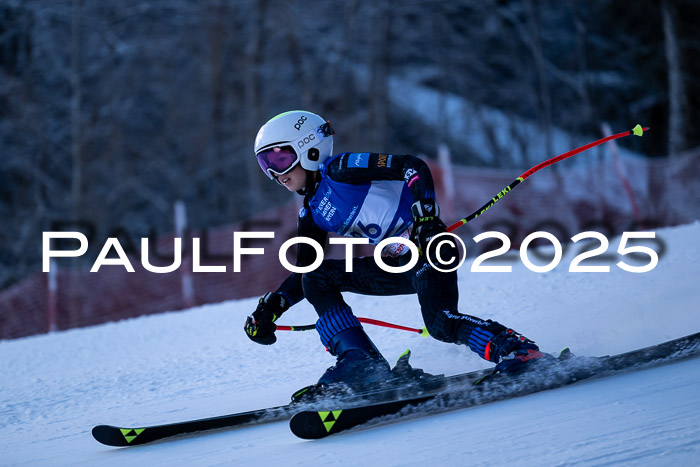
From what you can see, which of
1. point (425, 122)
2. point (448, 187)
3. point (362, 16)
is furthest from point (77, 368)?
point (425, 122)

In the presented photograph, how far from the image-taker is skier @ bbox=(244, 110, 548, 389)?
3.03m

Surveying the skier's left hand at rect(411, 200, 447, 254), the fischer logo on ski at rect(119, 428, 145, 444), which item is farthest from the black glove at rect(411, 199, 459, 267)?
the fischer logo on ski at rect(119, 428, 145, 444)

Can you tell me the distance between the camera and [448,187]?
8.36m

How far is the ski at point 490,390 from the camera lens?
256 centimetres

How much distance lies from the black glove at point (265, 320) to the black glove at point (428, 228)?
835 millimetres

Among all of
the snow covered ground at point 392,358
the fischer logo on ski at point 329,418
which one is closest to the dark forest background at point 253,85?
the snow covered ground at point 392,358

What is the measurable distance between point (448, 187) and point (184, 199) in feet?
42.7

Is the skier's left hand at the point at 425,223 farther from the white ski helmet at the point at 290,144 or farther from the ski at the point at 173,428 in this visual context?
the ski at the point at 173,428

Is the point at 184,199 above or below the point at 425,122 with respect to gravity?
below

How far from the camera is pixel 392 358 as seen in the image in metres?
4.02

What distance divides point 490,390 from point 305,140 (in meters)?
1.41

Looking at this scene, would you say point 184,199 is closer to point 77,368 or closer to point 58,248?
point 58,248

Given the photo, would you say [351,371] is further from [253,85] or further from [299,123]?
[253,85]

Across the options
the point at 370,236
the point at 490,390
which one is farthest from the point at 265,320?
the point at 490,390
